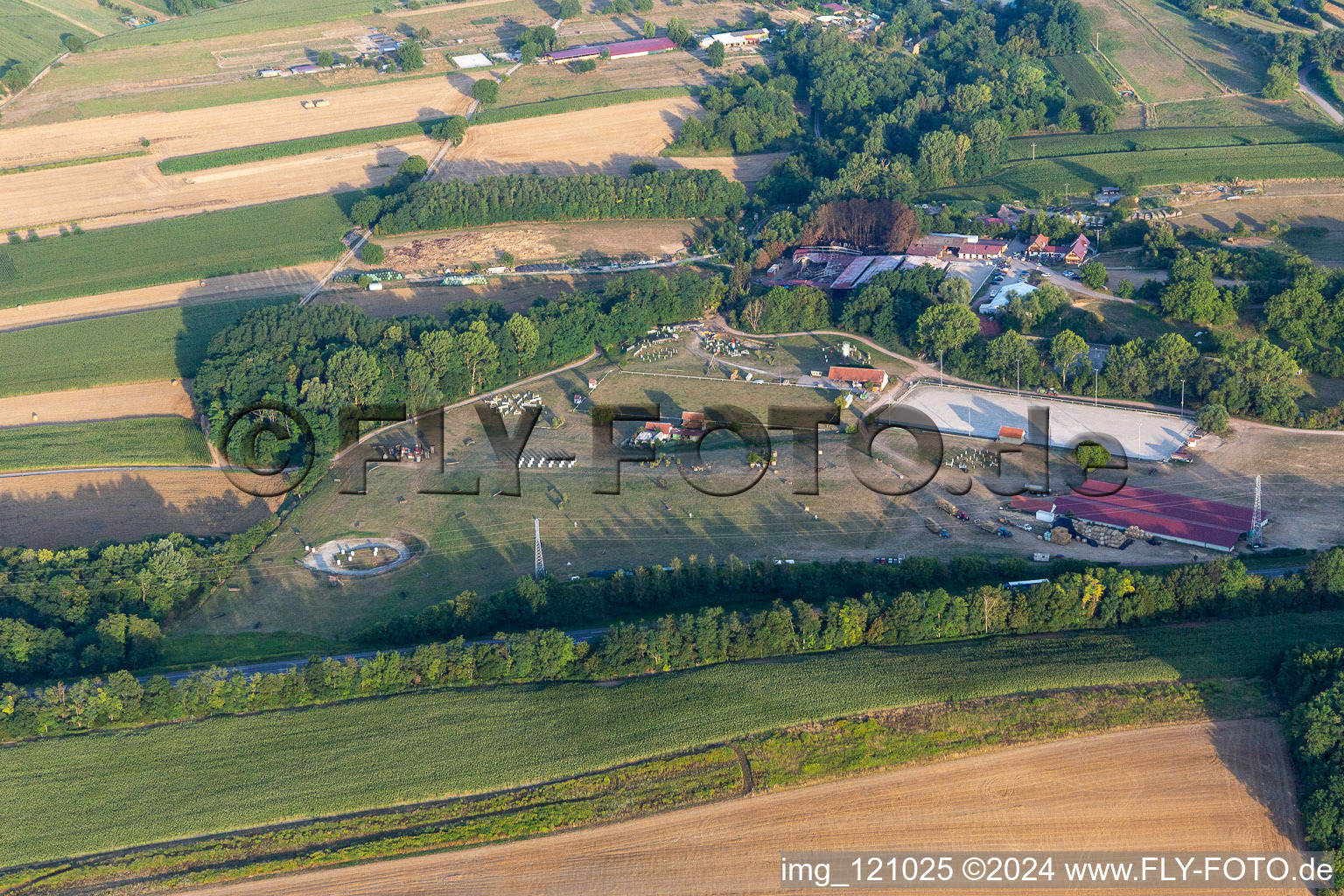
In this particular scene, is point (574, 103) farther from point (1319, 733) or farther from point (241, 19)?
point (1319, 733)

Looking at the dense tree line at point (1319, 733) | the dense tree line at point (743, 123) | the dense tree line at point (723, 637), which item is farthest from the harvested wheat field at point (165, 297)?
the dense tree line at point (1319, 733)

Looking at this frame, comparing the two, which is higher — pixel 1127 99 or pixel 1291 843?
pixel 1127 99

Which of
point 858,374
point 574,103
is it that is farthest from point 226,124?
point 858,374

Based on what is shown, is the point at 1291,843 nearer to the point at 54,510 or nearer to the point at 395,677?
the point at 395,677

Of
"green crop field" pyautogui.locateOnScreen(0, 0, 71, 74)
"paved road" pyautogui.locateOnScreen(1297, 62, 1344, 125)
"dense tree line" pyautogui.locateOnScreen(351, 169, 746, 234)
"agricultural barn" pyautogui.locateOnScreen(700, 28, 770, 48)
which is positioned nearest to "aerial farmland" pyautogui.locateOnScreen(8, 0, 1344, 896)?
"dense tree line" pyautogui.locateOnScreen(351, 169, 746, 234)

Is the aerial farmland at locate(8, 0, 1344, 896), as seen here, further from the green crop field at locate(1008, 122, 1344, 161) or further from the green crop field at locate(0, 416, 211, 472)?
the green crop field at locate(1008, 122, 1344, 161)

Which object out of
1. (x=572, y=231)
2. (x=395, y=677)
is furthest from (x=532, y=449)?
(x=572, y=231)
